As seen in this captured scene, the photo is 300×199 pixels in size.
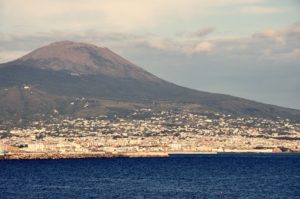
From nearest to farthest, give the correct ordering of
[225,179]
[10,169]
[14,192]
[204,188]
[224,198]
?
[224,198] < [14,192] < [204,188] < [225,179] < [10,169]

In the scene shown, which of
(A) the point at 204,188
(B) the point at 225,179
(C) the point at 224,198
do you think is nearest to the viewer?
(C) the point at 224,198

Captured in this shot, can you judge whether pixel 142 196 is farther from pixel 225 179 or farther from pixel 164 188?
pixel 225 179

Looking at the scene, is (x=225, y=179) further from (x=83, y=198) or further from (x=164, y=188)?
(x=83, y=198)

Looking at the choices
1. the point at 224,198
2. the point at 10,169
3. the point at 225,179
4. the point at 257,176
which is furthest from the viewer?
the point at 10,169

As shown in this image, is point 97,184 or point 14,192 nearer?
point 14,192

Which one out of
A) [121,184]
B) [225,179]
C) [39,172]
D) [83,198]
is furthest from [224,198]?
[39,172]

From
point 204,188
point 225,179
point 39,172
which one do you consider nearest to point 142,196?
point 204,188

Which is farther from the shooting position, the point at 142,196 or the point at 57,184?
the point at 57,184

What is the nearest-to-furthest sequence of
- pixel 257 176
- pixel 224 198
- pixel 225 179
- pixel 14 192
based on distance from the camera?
pixel 224 198
pixel 14 192
pixel 225 179
pixel 257 176
